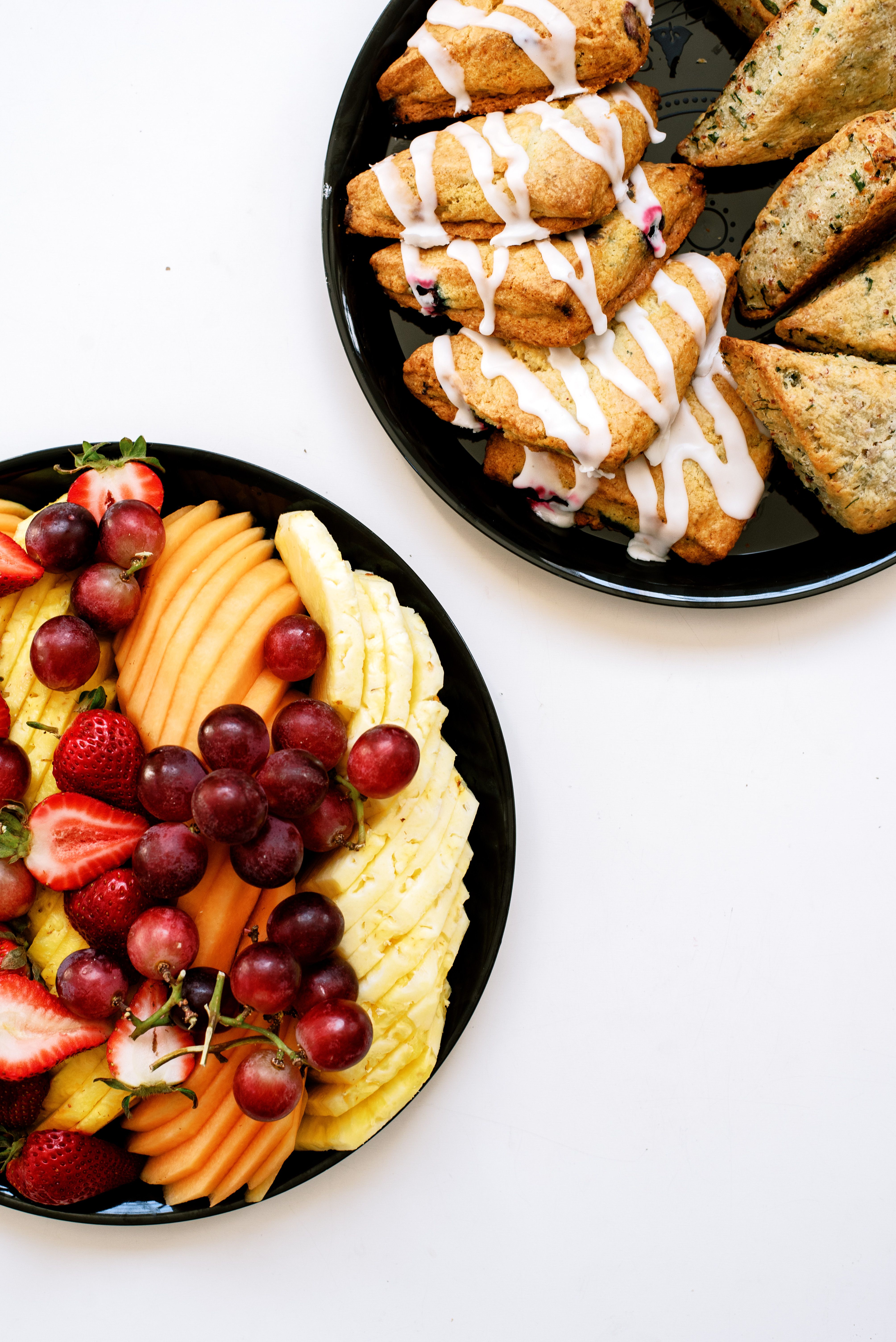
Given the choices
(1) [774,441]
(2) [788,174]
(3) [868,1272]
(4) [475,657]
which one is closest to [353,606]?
(4) [475,657]

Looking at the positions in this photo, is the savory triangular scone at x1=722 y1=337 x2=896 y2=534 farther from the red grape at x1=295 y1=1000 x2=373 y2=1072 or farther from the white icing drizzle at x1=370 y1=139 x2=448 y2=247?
the red grape at x1=295 y1=1000 x2=373 y2=1072

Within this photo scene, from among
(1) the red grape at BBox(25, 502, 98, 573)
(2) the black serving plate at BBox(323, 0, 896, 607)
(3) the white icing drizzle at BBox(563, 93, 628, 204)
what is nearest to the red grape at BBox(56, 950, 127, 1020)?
(1) the red grape at BBox(25, 502, 98, 573)

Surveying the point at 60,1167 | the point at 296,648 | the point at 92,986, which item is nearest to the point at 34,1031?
the point at 92,986

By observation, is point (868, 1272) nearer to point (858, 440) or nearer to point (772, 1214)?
point (772, 1214)

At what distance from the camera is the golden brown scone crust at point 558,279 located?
150 cm

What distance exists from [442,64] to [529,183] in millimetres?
278

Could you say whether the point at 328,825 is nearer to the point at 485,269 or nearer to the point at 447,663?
the point at 447,663

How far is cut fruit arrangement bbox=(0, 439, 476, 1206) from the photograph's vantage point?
1308 mm

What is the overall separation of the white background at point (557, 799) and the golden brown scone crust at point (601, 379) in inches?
9.0

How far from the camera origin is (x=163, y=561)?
1.48 m

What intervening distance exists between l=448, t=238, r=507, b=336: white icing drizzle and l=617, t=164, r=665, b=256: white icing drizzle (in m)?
0.16

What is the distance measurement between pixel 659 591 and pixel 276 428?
78 centimetres

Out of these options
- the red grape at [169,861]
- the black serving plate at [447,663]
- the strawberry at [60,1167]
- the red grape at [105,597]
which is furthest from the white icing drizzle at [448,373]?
the strawberry at [60,1167]

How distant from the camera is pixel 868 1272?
68.2 inches
